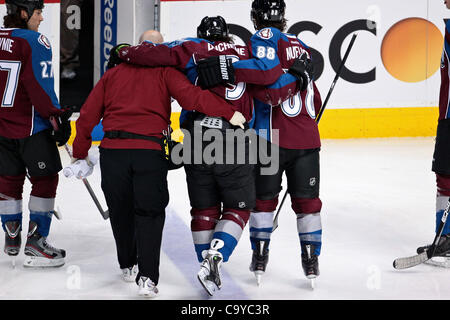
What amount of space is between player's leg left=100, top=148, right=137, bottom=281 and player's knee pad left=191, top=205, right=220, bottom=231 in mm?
261

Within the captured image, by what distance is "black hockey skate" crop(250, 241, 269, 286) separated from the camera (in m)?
3.29

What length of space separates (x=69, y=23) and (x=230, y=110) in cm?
681

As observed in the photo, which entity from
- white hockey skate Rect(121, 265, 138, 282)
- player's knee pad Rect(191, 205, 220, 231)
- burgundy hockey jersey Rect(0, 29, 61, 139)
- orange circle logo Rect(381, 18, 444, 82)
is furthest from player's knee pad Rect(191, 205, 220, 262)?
orange circle logo Rect(381, 18, 444, 82)

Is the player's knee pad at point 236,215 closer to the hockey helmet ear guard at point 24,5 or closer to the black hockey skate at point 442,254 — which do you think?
the black hockey skate at point 442,254

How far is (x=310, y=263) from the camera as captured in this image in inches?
127

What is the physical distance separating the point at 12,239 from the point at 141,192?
90 centimetres

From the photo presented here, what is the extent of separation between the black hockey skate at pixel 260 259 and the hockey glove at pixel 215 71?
29.6 inches

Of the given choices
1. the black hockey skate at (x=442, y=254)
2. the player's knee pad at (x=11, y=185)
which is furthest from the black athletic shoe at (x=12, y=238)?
the black hockey skate at (x=442, y=254)

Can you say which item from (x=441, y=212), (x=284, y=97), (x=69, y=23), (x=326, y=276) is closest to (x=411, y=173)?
(x=441, y=212)

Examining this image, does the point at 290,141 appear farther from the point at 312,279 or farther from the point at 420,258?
the point at 420,258

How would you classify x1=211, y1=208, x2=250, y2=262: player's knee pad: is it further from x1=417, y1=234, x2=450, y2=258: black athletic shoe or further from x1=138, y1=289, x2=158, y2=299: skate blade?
x1=417, y1=234, x2=450, y2=258: black athletic shoe

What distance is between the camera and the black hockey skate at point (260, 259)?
3.29 metres

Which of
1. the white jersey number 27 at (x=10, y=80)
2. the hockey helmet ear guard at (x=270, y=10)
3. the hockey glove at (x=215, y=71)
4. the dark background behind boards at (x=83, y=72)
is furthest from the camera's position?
the dark background behind boards at (x=83, y=72)

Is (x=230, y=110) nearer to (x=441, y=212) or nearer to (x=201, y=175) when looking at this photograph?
(x=201, y=175)
